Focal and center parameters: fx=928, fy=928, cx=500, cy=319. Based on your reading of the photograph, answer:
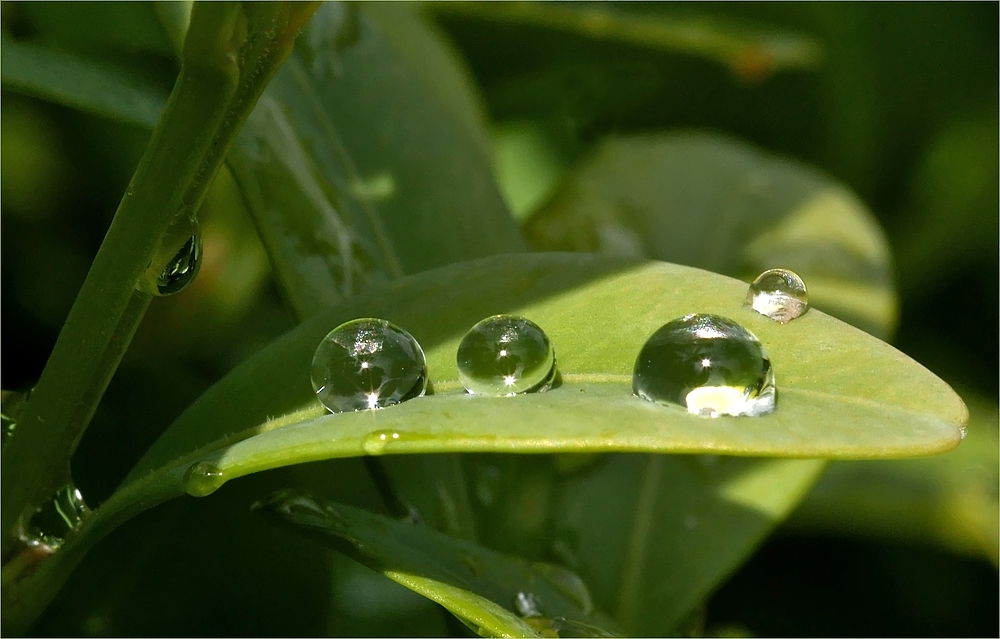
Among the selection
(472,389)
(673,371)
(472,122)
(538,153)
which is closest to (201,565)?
(472,389)

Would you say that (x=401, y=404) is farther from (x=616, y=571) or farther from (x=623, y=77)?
(x=623, y=77)

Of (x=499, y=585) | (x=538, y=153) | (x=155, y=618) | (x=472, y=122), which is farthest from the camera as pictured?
(x=538, y=153)

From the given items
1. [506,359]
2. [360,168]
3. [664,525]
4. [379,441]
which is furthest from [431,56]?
[379,441]

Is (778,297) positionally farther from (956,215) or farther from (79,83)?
(956,215)

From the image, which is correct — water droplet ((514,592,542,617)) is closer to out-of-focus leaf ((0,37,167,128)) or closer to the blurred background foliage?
the blurred background foliage

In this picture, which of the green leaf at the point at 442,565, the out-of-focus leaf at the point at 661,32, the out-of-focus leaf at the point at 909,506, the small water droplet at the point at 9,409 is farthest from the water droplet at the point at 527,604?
the out-of-focus leaf at the point at 661,32

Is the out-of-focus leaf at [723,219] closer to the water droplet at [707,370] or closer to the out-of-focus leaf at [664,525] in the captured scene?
the out-of-focus leaf at [664,525]

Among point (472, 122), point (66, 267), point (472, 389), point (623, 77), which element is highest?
point (623, 77)
